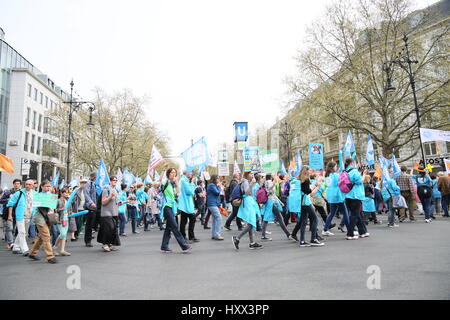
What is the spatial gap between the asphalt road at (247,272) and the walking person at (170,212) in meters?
0.24

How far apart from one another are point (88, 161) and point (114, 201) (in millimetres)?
34921

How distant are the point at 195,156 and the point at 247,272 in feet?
19.8

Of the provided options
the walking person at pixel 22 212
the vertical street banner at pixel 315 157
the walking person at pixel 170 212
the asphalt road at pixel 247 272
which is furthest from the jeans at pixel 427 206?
the walking person at pixel 22 212

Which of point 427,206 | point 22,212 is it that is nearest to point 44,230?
point 22,212

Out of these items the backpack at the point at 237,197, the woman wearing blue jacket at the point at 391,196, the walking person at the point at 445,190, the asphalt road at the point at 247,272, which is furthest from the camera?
the walking person at the point at 445,190

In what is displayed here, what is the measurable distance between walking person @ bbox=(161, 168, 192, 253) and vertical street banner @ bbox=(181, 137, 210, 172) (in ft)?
9.31

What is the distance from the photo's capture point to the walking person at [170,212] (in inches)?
290

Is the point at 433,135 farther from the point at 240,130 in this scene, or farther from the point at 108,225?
the point at 240,130

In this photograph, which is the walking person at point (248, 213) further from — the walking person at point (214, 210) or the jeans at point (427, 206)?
the jeans at point (427, 206)

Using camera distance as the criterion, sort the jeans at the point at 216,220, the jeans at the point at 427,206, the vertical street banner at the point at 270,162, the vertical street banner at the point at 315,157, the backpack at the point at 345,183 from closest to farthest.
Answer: the backpack at the point at 345,183 < the jeans at the point at 216,220 < the jeans at the point at 427,206 < the vertical street banner at the point at 315,157 < the vertical street banner at the point at 270,162

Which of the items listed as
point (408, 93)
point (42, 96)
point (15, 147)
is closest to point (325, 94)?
point (408, 93)

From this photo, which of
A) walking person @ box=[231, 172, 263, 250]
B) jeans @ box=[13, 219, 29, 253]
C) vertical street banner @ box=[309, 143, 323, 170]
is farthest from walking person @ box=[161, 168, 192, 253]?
vertical street banner @ box=[309, 143, 323, 170]

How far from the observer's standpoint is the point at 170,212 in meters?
7.45

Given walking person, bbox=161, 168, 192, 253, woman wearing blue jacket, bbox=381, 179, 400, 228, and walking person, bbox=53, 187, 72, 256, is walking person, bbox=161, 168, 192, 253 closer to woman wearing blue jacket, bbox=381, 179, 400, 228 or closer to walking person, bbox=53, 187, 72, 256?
walking person, bbox=53, 187, 72, 256
